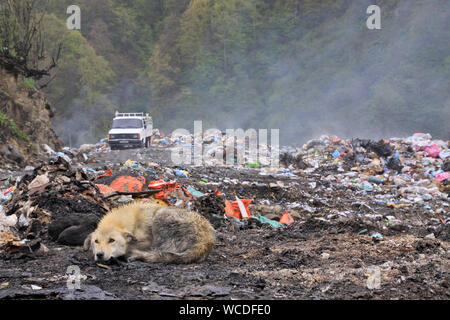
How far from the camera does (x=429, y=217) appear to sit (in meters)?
8.67

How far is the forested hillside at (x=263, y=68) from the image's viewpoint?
111ft

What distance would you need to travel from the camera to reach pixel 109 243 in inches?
142

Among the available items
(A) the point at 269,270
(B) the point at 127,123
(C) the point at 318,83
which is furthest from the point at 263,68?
(A) the point at 269,270

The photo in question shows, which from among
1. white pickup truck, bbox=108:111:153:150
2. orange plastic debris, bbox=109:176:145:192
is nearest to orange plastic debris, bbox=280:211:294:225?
orange plastic debris, bbox=109:176:145:192

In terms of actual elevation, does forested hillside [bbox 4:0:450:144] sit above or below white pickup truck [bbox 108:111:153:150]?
above

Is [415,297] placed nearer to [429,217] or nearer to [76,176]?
[76,176]

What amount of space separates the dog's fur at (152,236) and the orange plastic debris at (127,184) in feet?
12.6

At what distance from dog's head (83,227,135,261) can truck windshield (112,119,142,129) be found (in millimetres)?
16968

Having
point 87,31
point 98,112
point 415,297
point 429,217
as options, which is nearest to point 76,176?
point 415,297

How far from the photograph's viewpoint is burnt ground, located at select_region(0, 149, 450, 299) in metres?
2.92

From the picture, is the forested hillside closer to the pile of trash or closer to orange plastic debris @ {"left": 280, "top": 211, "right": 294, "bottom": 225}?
the pile of trash

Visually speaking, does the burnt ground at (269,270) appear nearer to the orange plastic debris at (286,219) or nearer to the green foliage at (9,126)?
the orange plastic debris at (286,219)

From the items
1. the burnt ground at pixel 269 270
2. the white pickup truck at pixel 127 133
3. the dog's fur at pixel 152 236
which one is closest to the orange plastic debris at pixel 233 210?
the burnt ground at pixel 269 270

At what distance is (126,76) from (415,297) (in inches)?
1869
